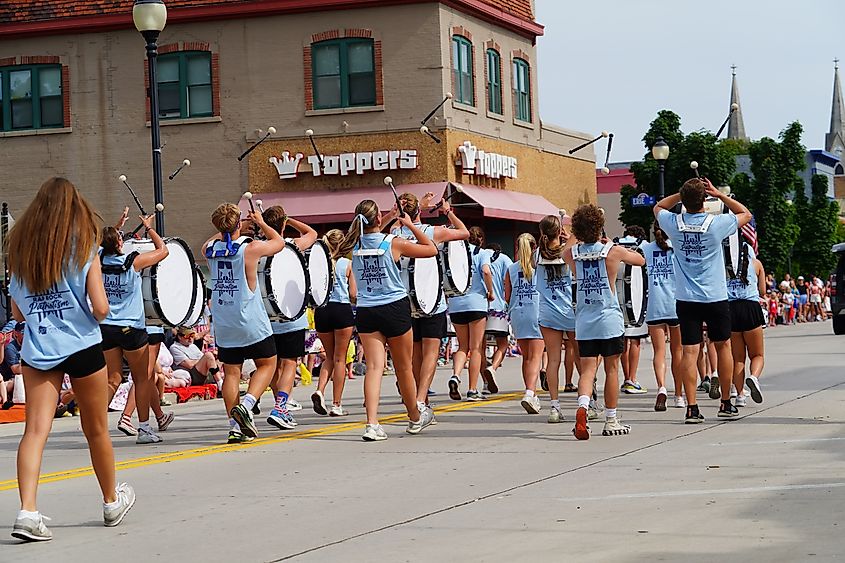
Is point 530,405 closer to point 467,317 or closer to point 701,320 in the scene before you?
point 701,320

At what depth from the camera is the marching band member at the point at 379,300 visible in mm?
13344

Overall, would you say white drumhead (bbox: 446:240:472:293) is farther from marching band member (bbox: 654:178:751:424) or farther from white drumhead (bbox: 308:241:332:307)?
marching band member (bbox: 654:178:751:424)

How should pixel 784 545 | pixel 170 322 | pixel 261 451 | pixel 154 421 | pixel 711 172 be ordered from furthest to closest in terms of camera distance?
pixel 711 172 < pixel 154 421 < pixel 170 322 < pixel 261 451 < pixel 784 545

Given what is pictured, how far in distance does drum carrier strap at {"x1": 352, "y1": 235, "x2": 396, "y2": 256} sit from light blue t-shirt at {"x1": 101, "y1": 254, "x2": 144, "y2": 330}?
2.06 meters

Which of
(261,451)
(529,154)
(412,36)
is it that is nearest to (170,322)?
(261,451)

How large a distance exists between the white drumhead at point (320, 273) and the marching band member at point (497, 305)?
130 inches

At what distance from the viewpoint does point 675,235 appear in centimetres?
1386

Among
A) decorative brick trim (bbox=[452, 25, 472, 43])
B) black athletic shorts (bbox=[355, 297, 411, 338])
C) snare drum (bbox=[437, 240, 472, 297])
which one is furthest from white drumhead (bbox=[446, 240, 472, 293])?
decorative brick trim (bbox=[452, 25, 472, 43])

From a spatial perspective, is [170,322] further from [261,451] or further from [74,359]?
[74,359]

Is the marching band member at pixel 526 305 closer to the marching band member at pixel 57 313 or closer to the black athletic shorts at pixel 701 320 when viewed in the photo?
the black athletic shorts at pixel 701 320

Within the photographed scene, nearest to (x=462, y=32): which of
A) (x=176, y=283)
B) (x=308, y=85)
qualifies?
(x=308, y=85)

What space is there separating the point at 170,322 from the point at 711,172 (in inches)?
1545

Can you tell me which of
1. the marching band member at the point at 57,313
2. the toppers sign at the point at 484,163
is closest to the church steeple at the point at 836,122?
the toppers sign at the point at 484,163

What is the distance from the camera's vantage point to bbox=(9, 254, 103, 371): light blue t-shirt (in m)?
8.76
